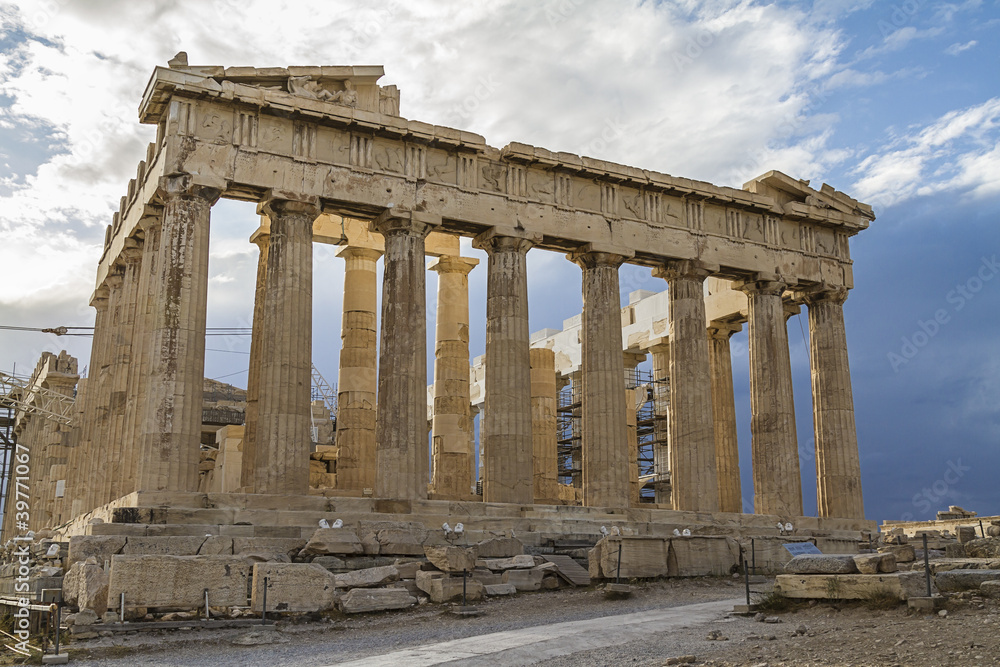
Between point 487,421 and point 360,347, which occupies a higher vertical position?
point 360,347

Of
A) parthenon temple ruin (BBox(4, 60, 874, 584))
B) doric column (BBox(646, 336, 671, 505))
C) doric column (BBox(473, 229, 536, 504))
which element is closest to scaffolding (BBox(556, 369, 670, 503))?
doric column (BBox(646, 336, 671, 505))

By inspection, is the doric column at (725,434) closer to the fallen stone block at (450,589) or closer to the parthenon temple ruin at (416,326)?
the parthenon temple ruin at (416,326)

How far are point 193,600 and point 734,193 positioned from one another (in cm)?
2232

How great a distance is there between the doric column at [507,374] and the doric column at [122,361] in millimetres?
9897

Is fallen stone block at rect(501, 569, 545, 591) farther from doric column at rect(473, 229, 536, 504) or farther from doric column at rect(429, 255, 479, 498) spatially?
doric column at rect(429, 255, 479, 498)

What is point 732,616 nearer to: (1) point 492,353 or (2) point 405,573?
(2) point 405,573

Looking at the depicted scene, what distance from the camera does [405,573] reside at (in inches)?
744

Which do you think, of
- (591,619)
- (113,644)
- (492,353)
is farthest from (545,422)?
(113,644)

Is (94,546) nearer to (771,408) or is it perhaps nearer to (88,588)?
(88,588)

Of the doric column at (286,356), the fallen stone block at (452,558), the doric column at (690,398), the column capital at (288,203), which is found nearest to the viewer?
the fallen stone block at (452,558)

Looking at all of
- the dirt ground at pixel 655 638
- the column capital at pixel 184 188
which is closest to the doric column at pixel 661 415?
the column capital at pixel 184 188

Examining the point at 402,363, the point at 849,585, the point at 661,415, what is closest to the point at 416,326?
the point at 402,363

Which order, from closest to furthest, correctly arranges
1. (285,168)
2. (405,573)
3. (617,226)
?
(405,573) → (285,168) → (617,226)

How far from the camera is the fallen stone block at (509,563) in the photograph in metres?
20.0
